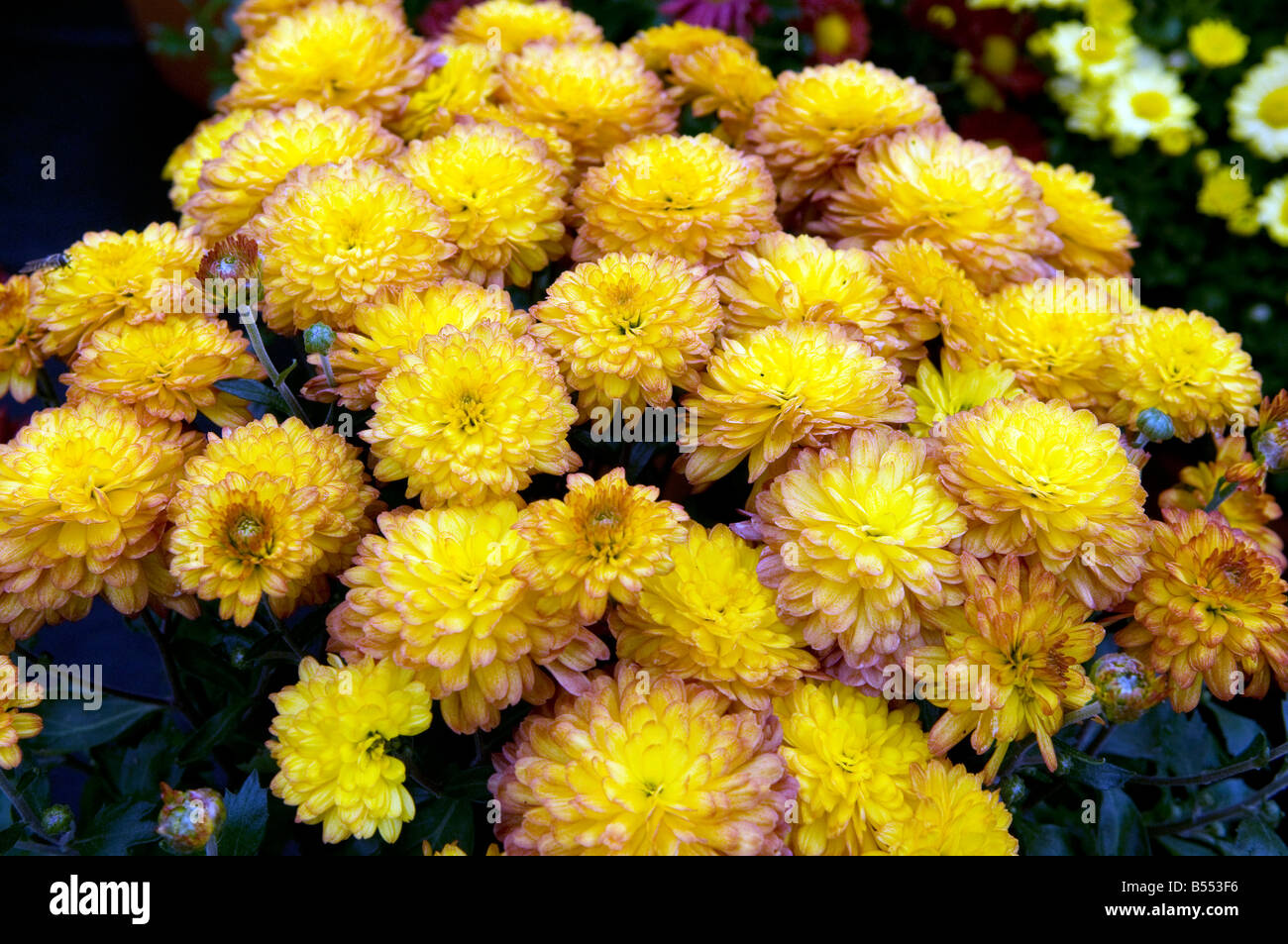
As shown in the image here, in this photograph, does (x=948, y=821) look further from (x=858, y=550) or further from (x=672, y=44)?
(x=672, y=44)

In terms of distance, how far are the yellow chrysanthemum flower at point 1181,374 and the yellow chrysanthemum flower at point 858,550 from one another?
0.35m

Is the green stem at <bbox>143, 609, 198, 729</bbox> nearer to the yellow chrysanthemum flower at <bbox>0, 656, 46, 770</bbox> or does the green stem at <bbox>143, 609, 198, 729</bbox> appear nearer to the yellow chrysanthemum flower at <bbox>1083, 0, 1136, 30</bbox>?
the yellow chrysanthemum flower at <bbox>0, 656, 46, 770</bbox>

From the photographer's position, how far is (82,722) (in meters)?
1.21

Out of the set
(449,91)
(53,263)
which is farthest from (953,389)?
(53,263)

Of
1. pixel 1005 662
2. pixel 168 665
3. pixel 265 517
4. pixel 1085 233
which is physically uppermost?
pixel 1085 233

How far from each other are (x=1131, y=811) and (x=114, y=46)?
423 centimetres

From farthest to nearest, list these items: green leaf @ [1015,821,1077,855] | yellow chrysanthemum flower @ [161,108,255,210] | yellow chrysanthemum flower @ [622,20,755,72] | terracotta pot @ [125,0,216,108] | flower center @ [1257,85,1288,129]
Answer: terracotta pot @ [125,0,216,108] < flower center @ [1257,85,1288,129] < yellow chrysanthemum flower @ [622,20,755,72] < yellow chrysanthemum flower @ [161,108,255,210] < green leaf @ [1015,821,1077,855]

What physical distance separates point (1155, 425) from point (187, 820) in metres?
0.98

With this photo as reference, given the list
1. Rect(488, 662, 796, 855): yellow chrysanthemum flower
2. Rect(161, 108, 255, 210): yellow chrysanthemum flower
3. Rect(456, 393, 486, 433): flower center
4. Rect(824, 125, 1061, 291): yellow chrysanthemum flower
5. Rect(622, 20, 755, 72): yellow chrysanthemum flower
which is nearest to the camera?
Rect(488, 662, 796, 855): yellow chrysanthemum flower

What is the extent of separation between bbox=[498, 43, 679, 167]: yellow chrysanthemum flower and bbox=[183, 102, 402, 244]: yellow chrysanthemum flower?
0.68 ft

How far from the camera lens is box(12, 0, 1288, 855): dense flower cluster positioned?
2.75 ft

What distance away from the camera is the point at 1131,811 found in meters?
1.17

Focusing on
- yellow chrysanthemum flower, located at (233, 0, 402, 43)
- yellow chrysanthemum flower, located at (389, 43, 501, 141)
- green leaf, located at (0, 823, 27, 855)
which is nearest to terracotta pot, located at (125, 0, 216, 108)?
yellow chrysanthemum flower, located at (233, 0, 402, 43)
